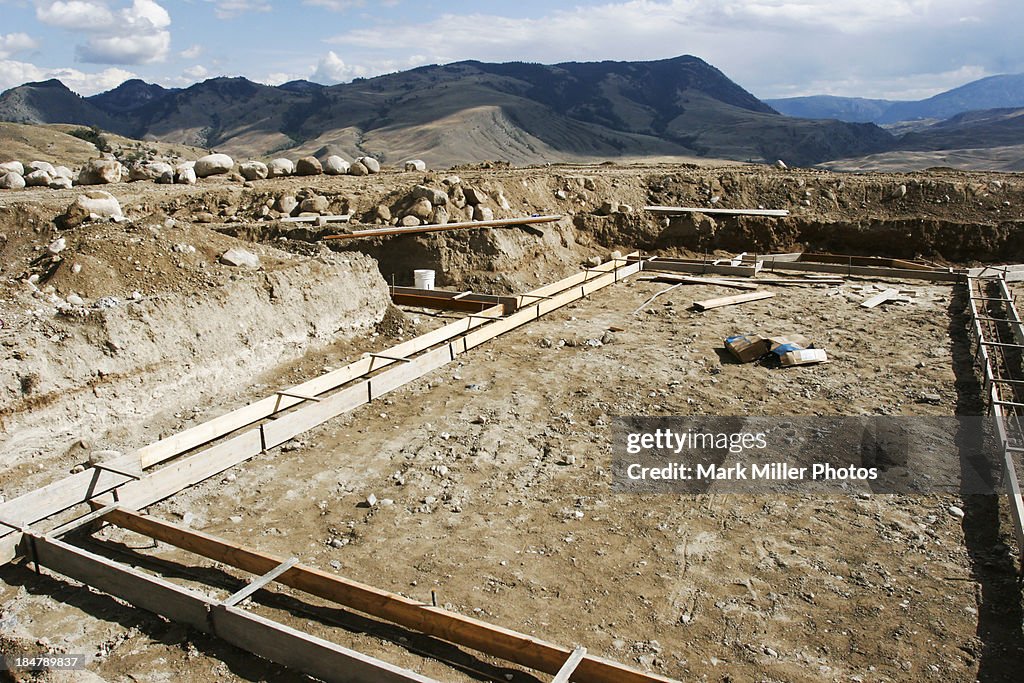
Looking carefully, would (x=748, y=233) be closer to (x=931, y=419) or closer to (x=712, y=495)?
(x=931, y=419)

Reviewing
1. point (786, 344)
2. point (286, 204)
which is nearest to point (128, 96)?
point (286, 204)

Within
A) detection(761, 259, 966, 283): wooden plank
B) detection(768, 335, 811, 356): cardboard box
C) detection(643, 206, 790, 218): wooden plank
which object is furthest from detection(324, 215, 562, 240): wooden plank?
detection(768, 335, 811, 356): cardboard box

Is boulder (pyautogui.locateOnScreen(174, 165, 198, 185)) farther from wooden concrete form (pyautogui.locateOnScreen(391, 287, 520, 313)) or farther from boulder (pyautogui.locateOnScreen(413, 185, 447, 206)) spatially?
wooden concrete form (pyautogui.locateOnScreen(391, 287, 520, 313))

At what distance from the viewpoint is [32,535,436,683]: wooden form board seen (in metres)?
3.57

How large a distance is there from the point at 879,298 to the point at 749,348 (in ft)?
14.4

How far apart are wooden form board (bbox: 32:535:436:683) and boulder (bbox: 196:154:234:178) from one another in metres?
16.2

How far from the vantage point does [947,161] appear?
6047 centimetres

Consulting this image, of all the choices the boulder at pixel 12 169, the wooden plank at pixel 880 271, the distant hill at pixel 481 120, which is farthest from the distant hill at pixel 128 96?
the wooden plank at pixel 880 271

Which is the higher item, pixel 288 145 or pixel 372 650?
→ pixel 288 145

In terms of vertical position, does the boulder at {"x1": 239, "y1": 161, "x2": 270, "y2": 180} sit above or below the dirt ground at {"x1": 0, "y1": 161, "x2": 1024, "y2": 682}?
above

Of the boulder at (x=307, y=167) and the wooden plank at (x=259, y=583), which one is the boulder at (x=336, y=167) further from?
the wooden plank at (x=259, y=583)

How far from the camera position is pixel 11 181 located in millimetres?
16625

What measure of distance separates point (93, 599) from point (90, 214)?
9093 millimetres

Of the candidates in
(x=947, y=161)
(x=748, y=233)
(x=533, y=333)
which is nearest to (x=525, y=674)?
(x=533, y=333)
